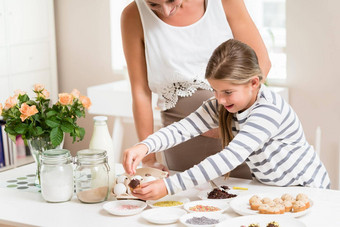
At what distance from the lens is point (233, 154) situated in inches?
62.2

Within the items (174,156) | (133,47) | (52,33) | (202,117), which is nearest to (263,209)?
(202,117)

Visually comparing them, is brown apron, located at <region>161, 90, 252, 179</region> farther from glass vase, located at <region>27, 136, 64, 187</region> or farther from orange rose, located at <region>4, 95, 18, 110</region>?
orange rose, located at <region>4, 95, 18, 110</region>

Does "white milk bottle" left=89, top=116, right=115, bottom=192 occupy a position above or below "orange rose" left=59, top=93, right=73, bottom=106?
below

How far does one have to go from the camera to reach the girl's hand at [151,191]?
1523mm

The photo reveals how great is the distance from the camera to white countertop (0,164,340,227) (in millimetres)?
1462

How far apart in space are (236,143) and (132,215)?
0.35 meters

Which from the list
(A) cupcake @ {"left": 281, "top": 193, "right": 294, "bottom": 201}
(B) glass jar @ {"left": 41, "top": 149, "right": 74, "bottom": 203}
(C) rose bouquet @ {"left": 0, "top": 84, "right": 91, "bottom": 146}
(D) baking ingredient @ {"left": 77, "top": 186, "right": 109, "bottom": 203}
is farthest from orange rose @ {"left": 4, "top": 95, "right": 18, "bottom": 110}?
(A) cupcake @ {"left": 281, "top": 193, "right": 294, "bottom": 201}

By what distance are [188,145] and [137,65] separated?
1.08 ft

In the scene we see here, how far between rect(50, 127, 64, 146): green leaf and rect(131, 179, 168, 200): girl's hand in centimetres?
34

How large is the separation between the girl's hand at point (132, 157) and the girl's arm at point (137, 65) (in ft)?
1.00

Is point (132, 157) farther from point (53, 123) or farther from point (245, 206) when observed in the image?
point (245, 206)

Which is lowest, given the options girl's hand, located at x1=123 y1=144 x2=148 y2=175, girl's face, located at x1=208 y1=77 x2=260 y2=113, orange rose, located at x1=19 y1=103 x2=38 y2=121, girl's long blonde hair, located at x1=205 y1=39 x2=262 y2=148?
girl's hand, located at x1=123 y1=144 x2=148 y2=175

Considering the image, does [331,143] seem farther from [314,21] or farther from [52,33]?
[52,33]

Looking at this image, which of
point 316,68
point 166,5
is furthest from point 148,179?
point 316,68
